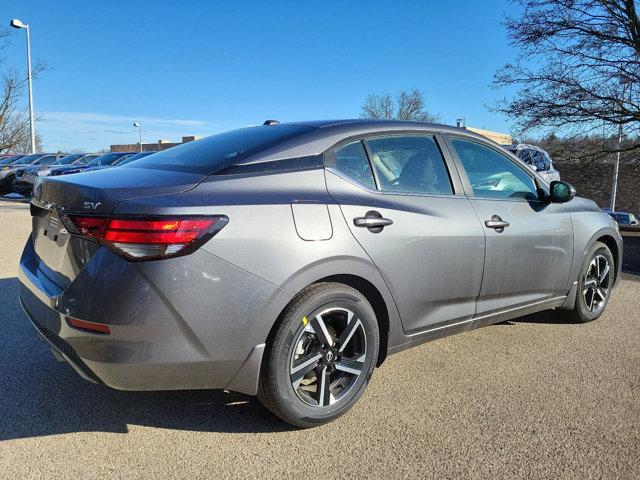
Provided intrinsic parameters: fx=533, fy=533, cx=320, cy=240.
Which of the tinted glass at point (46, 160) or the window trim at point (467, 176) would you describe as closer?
the window trim at point (467, 176)

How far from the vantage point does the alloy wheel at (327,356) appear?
2.72 m

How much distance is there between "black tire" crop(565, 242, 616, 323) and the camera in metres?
4.55

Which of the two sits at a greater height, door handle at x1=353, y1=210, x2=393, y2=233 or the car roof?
the car roof

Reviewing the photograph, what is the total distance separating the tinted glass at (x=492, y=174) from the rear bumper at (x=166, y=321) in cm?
183

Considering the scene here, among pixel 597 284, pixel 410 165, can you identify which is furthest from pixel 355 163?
pixel 597 284

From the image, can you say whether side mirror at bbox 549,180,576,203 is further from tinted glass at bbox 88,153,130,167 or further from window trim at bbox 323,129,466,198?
tinted glass at bbox 88,153,130,167

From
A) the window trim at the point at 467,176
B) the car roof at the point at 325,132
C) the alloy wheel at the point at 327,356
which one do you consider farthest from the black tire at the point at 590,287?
the alloy wheel at the point at 327,356

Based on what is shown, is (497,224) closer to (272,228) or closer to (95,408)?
(272,228)

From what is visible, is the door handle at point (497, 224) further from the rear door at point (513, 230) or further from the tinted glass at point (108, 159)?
the tinted glass at point (108, 159)

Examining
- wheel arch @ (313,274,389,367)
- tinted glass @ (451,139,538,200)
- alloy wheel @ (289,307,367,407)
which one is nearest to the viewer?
alloy wheel @ (289,307,367,407)

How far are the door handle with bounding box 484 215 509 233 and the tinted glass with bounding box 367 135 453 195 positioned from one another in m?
0.34

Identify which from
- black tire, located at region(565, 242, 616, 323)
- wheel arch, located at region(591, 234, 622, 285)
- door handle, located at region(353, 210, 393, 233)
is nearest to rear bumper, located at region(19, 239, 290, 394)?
door handle, located at region(353, 210, 393, 233)

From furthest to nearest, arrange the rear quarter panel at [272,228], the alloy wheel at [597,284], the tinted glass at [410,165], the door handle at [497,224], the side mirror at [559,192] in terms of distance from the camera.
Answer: the alloy wheel at [597,284] < the side mirror at [559,192] < the door handle at [497,224] < the tinted glass at [410,165] < the rear quarter panel at [272,228]

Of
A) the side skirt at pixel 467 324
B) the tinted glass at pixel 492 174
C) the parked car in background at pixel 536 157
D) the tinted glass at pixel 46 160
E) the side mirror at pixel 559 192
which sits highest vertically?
the tinted glass at pixel 46 160
